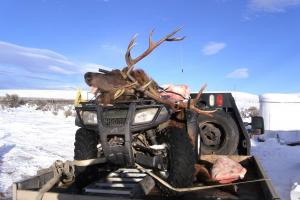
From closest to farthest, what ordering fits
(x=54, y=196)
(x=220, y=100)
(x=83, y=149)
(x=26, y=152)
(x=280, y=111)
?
(x=54, y=196) → (x=83, y=149) → (x=220, y=100) → (x=26, y=152) → (x=280, y=111)

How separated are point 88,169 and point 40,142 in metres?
8.66

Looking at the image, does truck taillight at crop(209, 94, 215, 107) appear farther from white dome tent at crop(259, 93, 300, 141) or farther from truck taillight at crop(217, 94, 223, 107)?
white dome tent at crop(259, 93, 300, 141)

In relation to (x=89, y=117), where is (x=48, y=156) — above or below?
below

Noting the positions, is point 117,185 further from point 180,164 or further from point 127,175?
point 180,164

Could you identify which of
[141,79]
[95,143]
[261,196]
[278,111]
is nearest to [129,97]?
[141,79]

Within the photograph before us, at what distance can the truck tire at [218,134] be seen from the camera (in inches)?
252

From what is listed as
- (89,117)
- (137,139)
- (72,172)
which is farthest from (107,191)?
(89,117)

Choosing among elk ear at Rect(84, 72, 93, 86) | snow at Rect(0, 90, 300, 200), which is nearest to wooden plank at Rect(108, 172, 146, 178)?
elk ear at Rect(84, 72, 93, 86)

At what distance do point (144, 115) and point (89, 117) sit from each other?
0.58 m

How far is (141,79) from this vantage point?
464cm

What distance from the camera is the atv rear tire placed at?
4156mm

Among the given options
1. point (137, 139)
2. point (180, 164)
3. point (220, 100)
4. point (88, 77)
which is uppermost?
point (88, 77)

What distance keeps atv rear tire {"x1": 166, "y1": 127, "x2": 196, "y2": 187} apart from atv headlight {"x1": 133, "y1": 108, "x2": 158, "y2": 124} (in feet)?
1.11

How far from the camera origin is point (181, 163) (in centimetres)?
415
